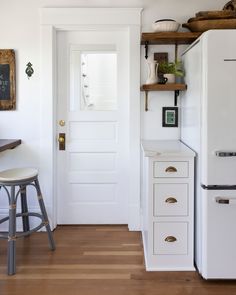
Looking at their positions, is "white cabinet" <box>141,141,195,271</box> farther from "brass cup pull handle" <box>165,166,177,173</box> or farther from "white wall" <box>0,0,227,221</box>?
"white wall" <box>0,0,227,221</box>

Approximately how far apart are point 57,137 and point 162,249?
1.50m

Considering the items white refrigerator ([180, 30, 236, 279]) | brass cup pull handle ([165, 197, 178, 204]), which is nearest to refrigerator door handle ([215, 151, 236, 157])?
white refrigerator ([180, 30, 236, 279])

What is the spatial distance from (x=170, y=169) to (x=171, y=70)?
1.02 metres

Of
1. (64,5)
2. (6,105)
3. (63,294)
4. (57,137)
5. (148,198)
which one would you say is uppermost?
(64,5)

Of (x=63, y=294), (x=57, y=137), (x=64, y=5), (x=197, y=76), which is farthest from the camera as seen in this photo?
(x=57, y=137)

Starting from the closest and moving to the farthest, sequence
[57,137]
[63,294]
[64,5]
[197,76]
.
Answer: [63,294] < [197,76] < [64,5] < [57,137]

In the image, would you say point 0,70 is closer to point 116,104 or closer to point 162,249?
point 116,104

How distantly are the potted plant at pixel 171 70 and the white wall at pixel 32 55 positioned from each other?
0.21 meters

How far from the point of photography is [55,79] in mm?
3158

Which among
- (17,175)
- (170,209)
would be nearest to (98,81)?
(17,175)

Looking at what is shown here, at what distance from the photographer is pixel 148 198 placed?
7.92 feet

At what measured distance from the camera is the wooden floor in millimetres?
2180

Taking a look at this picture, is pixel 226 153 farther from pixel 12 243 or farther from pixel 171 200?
pixel 12 243

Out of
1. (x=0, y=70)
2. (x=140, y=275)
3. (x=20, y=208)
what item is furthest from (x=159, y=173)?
(x=0, y=70)
